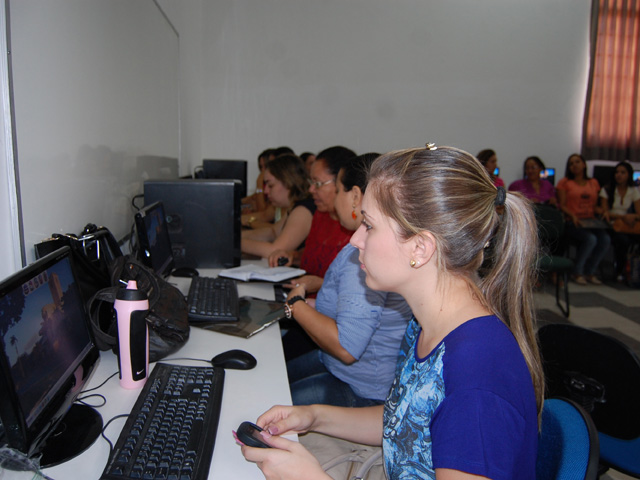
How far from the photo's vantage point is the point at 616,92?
624 centimetres

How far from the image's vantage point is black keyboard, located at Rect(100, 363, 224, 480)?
32.4 inches

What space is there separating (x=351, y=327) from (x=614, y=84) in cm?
635

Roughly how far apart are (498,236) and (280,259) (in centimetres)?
169

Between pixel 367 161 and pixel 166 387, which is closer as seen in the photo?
pixel 166 387

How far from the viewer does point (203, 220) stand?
95.3 inches

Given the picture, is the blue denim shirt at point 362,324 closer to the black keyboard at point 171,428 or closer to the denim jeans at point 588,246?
the black keyboard at point 171,428

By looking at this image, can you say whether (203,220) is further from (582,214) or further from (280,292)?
(582,214)

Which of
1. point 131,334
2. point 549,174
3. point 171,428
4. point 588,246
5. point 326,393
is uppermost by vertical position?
point 549,174

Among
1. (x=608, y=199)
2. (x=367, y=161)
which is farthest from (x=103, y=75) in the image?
(x=608, y=199)

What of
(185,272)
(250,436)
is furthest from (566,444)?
(185,272)

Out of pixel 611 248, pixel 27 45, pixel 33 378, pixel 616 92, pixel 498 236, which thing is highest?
pixel 616 92

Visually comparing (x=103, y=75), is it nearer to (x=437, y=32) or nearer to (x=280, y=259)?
(x=280, y=259)

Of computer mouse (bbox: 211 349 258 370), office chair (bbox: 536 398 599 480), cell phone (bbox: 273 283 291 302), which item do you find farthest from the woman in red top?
computer mouse (bbox: 211 349 258 370)

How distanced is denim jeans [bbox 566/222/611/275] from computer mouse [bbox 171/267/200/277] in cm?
460
